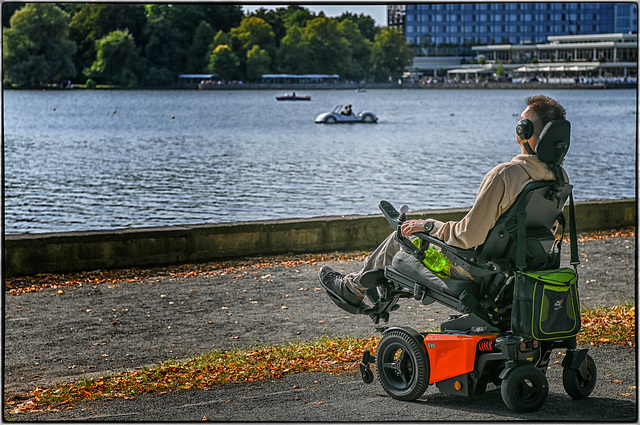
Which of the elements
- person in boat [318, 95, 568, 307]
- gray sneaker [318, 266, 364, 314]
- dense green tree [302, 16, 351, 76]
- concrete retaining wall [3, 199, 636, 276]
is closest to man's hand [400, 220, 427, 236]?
person in boat [318, 95, 568, 307]

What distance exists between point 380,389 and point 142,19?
91.7 m

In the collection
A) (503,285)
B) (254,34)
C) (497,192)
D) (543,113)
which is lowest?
(503,285)

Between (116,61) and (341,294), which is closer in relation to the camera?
(341,294)

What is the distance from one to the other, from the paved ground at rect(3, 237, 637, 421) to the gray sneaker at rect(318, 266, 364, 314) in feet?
1.49

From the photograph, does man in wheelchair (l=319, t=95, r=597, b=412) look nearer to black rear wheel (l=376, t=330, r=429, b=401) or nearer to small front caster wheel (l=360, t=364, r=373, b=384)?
black rear wheel (l=376, t=330, r=429, b=401)

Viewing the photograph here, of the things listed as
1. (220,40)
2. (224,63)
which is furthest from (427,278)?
(224,63)

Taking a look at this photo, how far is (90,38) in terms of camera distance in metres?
86.3

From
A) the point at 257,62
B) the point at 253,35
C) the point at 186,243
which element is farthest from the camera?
the point at 257,62

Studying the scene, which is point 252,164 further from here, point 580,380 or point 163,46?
point 163,46

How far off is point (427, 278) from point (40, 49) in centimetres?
8675

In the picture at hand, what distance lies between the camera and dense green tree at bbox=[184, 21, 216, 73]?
88.8 metres

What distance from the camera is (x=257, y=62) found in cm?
10288

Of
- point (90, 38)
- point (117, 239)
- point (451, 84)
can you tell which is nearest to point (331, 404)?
point (117, 239)

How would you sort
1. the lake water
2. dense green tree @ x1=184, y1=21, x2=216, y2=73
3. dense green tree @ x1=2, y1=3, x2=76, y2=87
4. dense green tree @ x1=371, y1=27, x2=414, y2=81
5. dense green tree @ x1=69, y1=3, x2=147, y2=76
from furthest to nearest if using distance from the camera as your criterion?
dense green tree @ x1=184, y1=21, x2=216, y2=73, dense green tree @ x1=69, y1=3, x2=147, y2=76, dense green tree @ x1=2, y1=3, x2=76, y2=87, dense green tree @ x1=371, y1=27, x2=414, y2=81, the lake water
